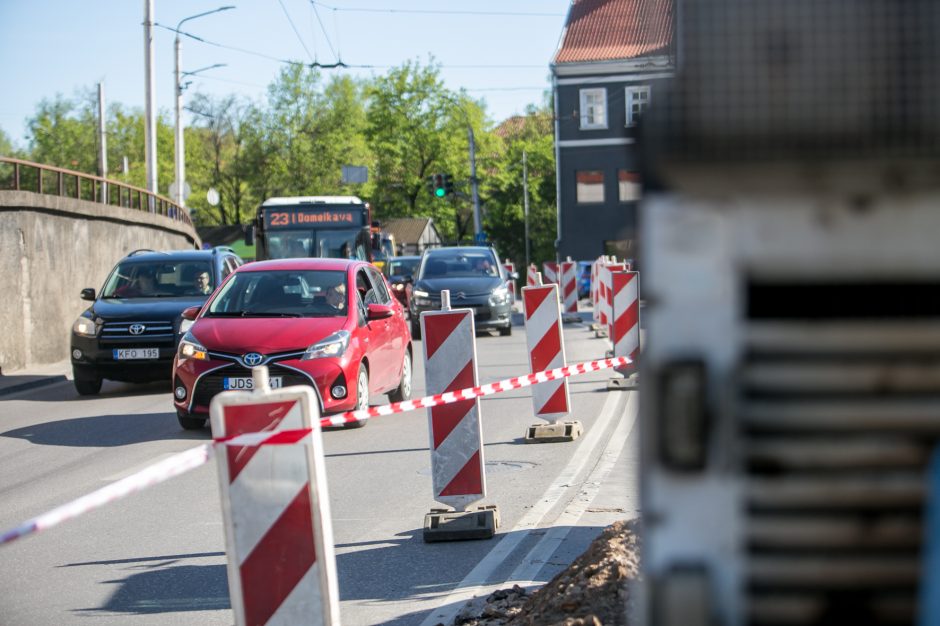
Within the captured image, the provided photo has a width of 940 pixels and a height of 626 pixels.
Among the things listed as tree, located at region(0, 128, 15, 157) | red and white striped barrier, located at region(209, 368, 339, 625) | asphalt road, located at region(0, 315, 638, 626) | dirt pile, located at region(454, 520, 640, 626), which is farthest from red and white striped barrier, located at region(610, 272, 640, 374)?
tree, located at region(0, 128, 15, 157)

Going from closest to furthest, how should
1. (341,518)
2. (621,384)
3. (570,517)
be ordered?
(570,517)
(341,518)
(621,384)

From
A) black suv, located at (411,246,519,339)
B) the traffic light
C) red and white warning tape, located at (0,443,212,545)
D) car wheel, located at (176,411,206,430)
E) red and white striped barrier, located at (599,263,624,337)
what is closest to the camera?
red and white warning tape, located at (0,443,212,545)

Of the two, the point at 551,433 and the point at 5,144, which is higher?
the point at 5,144

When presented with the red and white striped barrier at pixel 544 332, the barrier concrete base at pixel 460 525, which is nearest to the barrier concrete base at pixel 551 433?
the red and white striped barrier at pixel 544 332

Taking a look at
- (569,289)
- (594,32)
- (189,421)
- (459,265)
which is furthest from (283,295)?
(594,32)

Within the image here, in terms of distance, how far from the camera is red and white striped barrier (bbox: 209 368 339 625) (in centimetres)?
409

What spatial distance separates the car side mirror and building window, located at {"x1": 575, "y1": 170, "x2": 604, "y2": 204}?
54740 millimetres

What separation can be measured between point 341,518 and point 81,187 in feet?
71.2

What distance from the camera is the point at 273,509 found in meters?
4.11

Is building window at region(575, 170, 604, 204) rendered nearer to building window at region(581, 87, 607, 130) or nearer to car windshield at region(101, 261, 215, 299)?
building window at region(581, 87, 607, 130)

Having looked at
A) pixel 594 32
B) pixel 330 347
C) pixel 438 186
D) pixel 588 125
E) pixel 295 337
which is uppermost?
pixel 594 32

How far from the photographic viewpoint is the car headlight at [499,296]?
2495 cm

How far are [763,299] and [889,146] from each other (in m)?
0.33

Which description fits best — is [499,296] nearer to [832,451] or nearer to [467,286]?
[467,286]
